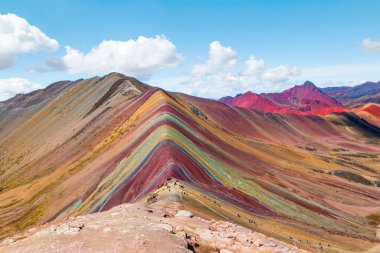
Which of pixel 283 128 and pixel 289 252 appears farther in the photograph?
pixel 283 128

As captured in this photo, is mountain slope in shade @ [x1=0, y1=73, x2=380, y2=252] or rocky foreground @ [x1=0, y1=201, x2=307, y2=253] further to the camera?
mountain slope in shade @ [x1=0, y1=73, x2=380, y2=252]

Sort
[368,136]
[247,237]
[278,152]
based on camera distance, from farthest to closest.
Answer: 1. [368,136]
2. [278,152]
3. [247,237]

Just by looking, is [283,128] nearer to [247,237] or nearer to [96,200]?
[96,200]

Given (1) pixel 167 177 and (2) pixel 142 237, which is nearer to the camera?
(2) pixel 142 237

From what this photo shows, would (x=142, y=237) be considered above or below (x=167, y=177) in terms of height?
below

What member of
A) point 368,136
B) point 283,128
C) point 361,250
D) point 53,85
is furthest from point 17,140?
point 368,136
